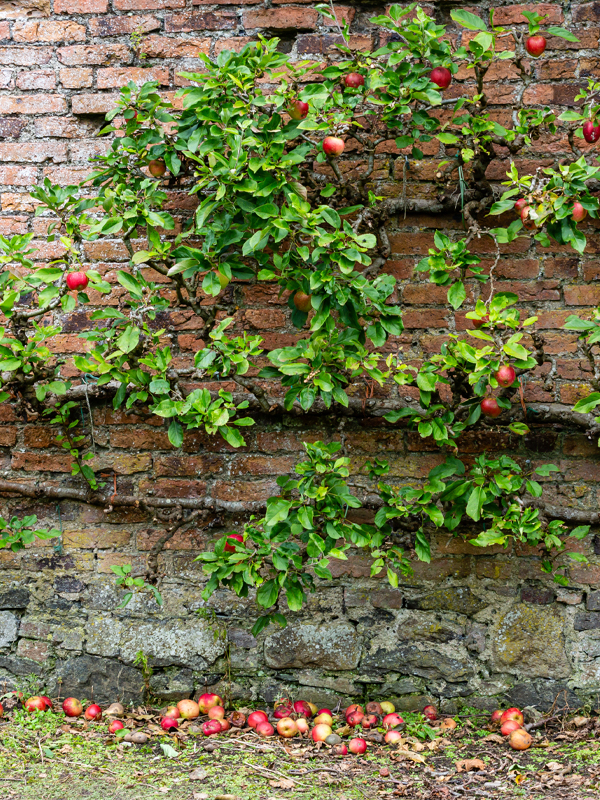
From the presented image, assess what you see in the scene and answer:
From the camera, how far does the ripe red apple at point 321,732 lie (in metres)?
1.78

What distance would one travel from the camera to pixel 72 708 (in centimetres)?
197

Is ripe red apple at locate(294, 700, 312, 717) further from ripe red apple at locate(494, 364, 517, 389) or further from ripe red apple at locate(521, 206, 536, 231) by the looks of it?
ripe red apple at locate(521, 206, 536, 231)

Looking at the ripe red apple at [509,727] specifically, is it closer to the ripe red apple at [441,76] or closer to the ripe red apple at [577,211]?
the ripe red apple at [577,211]

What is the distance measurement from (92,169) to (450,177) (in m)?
1.12

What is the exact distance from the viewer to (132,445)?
6.87 ft

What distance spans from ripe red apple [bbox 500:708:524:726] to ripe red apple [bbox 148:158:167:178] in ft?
6.28

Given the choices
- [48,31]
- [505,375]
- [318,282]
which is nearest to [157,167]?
[48,31]

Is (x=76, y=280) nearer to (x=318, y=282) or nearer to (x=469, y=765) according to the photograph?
(x=318, y=282)

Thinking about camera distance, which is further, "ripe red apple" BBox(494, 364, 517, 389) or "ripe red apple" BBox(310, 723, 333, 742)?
"ripe red apple" BBox(310, 723, 333, 742)

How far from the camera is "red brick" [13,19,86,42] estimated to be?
2051 mm

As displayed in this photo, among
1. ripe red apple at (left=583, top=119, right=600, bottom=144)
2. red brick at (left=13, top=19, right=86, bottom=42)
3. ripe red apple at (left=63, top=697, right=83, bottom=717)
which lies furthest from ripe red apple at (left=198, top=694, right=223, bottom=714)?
red brick at (left=13, top=19, right=86, bottom=42)

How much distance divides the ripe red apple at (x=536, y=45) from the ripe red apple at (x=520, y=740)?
1.90 metres

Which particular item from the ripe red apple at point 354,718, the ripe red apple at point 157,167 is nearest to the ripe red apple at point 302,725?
the ripe red apple at point 354,718

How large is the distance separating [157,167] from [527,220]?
3.61 ft
